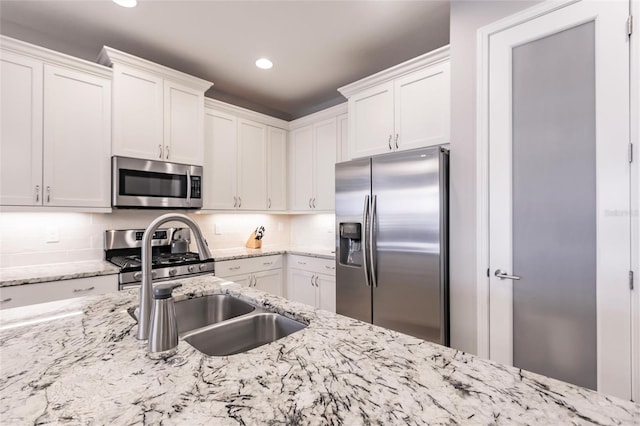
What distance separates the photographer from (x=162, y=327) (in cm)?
85

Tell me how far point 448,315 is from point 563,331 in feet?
2.03

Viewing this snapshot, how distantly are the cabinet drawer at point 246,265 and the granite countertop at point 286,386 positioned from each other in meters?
2.01

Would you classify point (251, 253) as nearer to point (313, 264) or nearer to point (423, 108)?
point (313, 264)

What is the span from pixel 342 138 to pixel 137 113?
2004 mm

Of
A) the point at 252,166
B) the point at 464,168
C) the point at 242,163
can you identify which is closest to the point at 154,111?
the point at 242,163

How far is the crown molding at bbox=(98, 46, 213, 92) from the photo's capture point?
7.98 ft

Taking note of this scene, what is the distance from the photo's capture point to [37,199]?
2188mm

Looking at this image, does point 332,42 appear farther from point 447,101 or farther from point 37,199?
point 37,199

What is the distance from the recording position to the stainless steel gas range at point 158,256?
2344 mm

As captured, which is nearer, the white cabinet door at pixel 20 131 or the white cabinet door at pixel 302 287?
the white cabinet door at pixel 20 131

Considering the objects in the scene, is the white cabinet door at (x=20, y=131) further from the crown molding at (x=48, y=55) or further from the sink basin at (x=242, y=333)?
the sink basin at (x=242, y=333)

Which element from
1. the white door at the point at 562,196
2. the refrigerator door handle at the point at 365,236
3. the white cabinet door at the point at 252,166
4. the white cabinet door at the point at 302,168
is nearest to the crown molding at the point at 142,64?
the white cabinet door at the point at 252,166

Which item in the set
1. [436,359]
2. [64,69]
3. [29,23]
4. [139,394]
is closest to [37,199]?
[64,69]

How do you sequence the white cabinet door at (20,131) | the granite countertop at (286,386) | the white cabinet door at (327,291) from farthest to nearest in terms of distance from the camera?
the white cabinet door at (327,291) < the white cabinet door at (20,131) < the granite countertop at (286,386)
